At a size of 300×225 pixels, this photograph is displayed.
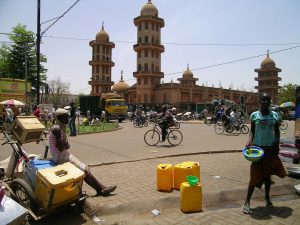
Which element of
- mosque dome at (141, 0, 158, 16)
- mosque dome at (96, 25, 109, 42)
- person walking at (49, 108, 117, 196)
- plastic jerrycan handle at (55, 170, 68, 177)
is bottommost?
plastic jerrycan handle at (55, 170, 68, 177)

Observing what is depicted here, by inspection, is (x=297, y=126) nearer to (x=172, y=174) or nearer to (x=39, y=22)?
(x=172, y=174)

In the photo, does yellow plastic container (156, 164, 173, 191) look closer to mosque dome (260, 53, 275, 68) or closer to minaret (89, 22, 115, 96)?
minaret (89, 22, 115, 96)

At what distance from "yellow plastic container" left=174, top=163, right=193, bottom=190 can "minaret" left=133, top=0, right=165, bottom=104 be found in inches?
2302

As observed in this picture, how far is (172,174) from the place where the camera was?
5977 millimetres

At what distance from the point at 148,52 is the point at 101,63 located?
60.4 ft

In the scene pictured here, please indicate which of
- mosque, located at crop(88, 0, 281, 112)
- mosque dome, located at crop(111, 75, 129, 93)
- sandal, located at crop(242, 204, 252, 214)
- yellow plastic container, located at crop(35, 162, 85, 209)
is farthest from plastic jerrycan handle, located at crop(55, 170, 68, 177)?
mosque dome, located at crop(111, 75, 129, 93)

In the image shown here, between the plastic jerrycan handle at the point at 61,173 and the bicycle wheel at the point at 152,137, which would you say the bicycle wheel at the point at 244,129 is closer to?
the bicycle wheel at the point at 152,137

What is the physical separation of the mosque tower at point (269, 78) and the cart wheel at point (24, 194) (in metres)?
80.8

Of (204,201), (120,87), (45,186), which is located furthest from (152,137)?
(120,87)

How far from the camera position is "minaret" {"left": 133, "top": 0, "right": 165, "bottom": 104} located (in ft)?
209

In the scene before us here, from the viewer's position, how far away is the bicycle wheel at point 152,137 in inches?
522

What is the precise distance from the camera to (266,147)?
5.00 metres

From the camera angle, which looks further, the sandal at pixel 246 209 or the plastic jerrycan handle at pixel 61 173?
the sandal at pixel 246 209

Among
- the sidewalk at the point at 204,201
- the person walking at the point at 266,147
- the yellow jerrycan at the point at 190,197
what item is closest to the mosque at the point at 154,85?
the sidewalk at the point at 204,201
